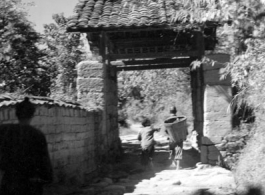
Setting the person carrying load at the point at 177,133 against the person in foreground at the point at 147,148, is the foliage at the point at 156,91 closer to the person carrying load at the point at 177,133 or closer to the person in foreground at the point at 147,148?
the person in foreground at the point at 147,148

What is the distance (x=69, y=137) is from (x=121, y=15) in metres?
3.42

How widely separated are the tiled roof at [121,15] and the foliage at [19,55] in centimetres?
421

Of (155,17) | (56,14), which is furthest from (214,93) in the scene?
(56,14)

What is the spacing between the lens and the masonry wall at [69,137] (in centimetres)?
572

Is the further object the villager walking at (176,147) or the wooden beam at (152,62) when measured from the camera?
the wooden beam at (152,62)

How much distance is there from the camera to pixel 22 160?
3328 mm

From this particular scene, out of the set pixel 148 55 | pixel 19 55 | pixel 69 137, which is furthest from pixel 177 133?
pixel 19 55

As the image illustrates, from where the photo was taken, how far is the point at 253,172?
582cm

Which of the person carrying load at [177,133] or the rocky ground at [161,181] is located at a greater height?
the person carrying load at [177,133]

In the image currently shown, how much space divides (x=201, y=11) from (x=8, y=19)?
9.49 metres

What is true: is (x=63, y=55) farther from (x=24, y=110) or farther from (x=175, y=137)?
(x=24, y=110)

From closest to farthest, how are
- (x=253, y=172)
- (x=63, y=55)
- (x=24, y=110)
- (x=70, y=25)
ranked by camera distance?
(x=24, y=110), (x=253, y=172), (x=70, y=25), (x=63, y=55)

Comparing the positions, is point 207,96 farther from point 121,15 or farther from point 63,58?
point 63,58

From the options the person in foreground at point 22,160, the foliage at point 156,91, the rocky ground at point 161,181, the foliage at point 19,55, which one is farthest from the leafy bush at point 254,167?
the foliage at point 156,91
